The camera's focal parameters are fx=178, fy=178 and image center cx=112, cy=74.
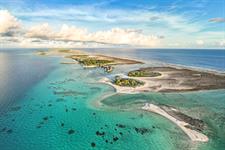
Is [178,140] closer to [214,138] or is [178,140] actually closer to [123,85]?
[214,138]

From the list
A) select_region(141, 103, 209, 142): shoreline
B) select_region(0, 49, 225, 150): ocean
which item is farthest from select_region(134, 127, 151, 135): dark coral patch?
select_region(141, 103, 209, 142): shoreline

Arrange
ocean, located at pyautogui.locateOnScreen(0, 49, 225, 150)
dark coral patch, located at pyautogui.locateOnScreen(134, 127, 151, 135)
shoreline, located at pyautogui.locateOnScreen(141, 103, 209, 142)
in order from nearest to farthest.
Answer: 1. ocean, located at pyautogui.locateOnScreen(0, 49, 225, 150)
2. shoreline, located at pyautogui.locateOnScreen(141, 103, 209, 142)
3. dark coral patch, located at pyautogui.locateOnScreen(134, 127, 151, 135)

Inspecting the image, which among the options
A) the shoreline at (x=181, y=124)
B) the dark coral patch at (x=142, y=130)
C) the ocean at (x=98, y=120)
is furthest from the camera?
the dark coral patch at (x=142, y=130)

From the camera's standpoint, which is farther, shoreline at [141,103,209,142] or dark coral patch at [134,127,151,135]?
dark coral patch at [134,127,151,135]

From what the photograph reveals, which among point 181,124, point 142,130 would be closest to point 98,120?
point 142,130

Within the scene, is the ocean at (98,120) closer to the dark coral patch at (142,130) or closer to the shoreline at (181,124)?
the dark coral patch at (142,130)

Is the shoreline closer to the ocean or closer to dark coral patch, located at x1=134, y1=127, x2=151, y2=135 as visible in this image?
the ocean

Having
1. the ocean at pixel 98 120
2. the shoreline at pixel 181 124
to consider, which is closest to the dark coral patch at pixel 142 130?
the ocean at pixel 98 120

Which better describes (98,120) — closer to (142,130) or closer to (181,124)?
(142,130)

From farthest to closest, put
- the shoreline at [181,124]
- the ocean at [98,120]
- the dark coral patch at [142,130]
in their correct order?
the dark coral patch at [142,130]
the shoreline at [181,124]
the ocean at [98,120]

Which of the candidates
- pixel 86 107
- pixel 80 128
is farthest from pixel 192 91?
pixel 80 128
